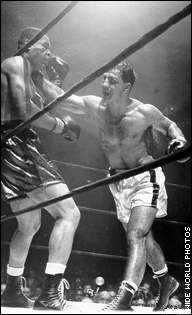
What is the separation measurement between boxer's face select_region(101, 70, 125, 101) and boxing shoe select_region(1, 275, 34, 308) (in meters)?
0.92

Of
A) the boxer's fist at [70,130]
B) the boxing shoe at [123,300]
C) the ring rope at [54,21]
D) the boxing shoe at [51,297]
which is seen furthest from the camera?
the boxer's fist at [70,130]

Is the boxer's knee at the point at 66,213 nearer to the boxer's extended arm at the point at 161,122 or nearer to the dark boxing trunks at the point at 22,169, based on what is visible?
the dark boxing trunks at the point at 22,169

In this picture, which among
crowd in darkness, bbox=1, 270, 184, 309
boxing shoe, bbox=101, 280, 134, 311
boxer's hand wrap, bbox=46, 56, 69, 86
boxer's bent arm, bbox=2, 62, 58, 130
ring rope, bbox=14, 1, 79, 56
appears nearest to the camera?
ring rope, bbox=14, 1, 79, 56

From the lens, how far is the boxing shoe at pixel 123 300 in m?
1.41

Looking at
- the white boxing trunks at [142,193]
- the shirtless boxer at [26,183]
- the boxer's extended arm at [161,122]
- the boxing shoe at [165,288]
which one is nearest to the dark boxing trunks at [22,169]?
the shirtless boxer at [26,183]

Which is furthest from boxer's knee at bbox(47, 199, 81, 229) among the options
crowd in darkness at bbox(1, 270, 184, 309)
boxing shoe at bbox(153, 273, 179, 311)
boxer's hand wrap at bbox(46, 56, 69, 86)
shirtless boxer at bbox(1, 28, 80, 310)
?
crowd in darkness at bbox(1, 270, 184, 309)

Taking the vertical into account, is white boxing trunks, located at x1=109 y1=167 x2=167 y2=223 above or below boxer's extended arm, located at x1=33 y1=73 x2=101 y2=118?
below

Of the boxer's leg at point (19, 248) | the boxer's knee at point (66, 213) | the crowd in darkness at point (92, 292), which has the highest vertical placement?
the boxer's knee at point (66, 213)

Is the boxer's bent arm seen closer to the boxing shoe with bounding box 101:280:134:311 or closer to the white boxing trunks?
the white boxing trunks

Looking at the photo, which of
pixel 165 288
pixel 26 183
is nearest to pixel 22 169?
pixel 26 183

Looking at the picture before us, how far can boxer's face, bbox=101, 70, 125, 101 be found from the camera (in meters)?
1.89

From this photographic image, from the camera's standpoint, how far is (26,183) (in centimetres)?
150

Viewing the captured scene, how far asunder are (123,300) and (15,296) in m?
0.41

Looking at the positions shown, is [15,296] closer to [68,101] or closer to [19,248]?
[19,248]
